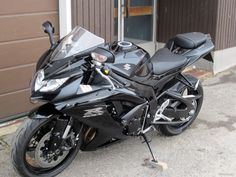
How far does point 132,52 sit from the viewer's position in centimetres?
405

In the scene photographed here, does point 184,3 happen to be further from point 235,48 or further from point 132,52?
point 132,52

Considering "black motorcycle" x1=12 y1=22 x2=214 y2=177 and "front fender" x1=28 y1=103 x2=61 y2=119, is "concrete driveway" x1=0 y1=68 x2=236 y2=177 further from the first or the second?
"front fender" x1=28 y1=103 x2=61 y2=119

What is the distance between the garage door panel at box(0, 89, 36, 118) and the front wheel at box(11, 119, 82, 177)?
4.47ft

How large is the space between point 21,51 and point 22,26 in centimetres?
29

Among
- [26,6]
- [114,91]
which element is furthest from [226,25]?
[114,91]

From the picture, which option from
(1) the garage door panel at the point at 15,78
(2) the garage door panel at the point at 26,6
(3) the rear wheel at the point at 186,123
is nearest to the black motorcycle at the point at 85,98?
(3) the rear wheel at the point at 186,123

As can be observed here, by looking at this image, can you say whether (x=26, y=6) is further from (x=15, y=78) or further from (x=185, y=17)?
(x=185, y=17)

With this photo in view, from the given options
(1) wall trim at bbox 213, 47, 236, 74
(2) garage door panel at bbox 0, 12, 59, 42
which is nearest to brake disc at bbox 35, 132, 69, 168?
(2) garage door panel at bbox 0, 12, 59, 42

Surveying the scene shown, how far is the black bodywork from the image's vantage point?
3.55 metres

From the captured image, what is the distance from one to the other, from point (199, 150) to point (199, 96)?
2.38ft

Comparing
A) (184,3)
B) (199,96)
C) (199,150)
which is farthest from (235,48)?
(199,150)

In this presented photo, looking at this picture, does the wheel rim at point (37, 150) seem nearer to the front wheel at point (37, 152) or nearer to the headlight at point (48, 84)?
the front wheel at point (37, 152)

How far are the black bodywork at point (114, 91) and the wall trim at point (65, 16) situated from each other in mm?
1339

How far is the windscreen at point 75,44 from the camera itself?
12.0 feet
